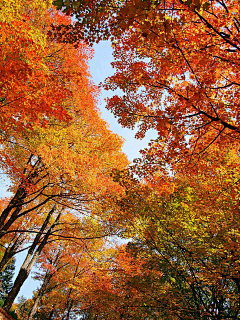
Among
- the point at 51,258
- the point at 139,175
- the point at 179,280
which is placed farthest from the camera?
the point at 51,258

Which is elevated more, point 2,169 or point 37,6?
point 37,6

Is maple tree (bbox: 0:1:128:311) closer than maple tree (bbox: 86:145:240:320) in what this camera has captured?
No

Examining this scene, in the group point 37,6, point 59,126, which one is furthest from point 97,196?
point 37,6

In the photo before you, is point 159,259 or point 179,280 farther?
point 179,280

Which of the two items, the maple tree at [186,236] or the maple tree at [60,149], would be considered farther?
the maple tree at [60,149]

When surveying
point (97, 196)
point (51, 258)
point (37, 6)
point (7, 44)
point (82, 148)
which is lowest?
point (51, 258)

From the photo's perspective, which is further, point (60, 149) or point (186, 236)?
point (60, 149)

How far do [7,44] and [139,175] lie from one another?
4.59 meters

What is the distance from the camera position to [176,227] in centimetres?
508

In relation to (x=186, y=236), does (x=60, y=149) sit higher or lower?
higher

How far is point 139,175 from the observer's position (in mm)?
5039

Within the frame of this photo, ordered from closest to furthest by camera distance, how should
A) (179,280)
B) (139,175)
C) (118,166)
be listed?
(139,175) < (179,280) < (118,166)

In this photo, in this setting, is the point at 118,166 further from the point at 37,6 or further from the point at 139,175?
the point at 37,6

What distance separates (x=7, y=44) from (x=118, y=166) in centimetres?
582
